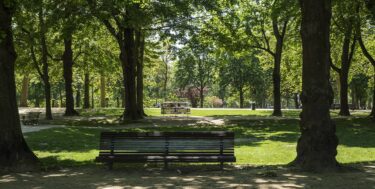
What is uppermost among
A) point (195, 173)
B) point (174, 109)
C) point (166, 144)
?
point (174, 109)

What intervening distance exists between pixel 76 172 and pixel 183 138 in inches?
99.6

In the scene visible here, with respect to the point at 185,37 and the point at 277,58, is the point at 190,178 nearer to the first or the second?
the point at 185,37

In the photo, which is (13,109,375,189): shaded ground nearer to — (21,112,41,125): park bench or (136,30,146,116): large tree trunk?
(21,112,41,125): park bench

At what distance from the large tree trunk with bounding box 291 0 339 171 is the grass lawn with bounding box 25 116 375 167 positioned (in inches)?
84.5

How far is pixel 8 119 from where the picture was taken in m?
10.8

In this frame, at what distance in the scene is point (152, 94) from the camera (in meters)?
88.1

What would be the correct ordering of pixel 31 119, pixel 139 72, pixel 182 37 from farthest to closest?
pixel 139 72
pixel 182 37
pixel 31 119

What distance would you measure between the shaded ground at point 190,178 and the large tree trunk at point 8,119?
0.70 metres

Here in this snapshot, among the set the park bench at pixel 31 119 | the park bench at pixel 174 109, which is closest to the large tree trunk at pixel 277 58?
the park bench at pixel 174 109

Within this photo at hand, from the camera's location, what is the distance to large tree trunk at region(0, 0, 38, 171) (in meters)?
10.6

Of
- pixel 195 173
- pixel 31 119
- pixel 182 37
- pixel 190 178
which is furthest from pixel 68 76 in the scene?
pixel 190 178

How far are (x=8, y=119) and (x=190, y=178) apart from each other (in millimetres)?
4658

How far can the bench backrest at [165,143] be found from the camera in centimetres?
1052

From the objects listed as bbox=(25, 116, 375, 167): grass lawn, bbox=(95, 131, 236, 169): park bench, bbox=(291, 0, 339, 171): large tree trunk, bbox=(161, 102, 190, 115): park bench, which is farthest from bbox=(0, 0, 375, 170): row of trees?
bbox=(161, 102, 190, 115): park bench
